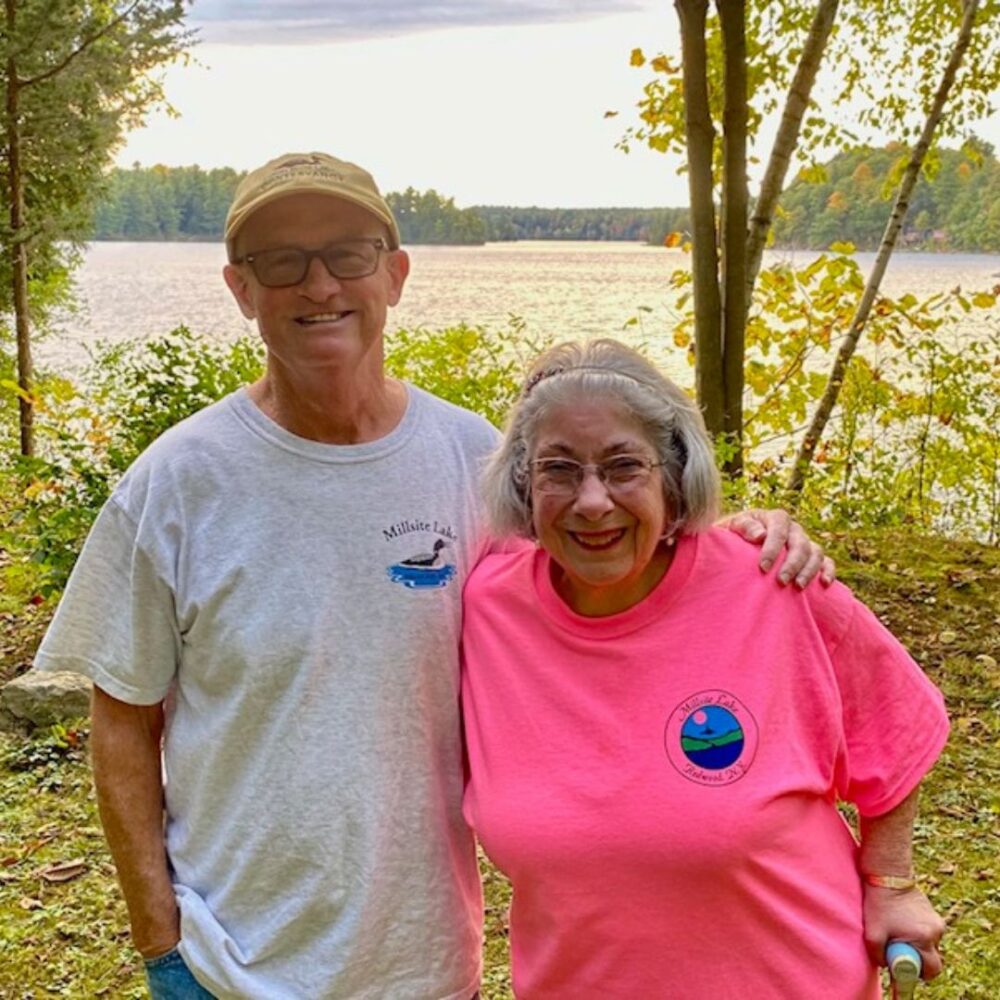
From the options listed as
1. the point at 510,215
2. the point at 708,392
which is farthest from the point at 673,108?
the point at 510,215

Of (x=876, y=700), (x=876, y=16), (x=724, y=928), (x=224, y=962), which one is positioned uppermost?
(x=876, y=16)

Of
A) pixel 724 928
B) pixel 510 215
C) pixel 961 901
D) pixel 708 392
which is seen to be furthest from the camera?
pixel 510 215

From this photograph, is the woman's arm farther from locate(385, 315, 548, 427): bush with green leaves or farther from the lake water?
locate(385, 315, 548, 427): bush with green leaves

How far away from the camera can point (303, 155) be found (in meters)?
2.00

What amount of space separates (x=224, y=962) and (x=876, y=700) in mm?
1177

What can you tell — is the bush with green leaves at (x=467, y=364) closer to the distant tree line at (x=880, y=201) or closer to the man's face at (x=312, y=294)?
the distant tree line at (x=880, y=201)

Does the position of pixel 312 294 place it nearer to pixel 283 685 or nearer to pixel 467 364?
pixel 283 685

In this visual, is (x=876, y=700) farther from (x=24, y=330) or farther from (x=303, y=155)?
(x=24, y=330)

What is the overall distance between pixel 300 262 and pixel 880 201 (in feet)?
35.2

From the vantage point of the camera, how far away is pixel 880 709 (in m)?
1.97

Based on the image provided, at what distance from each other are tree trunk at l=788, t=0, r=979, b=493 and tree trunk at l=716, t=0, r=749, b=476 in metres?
2.06

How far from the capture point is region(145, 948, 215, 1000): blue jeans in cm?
198

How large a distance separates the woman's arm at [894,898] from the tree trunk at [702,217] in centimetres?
452

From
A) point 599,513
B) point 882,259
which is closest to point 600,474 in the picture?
point 599,513
